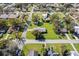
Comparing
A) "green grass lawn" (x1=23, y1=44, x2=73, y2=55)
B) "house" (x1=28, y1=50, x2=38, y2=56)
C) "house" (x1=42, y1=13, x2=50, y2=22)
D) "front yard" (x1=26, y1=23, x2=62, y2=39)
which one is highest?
"house" (x1=42, y1=13, x2=50, y2=22)

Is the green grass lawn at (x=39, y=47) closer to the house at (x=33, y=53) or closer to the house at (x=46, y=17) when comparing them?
the house at (x=33, y=53)

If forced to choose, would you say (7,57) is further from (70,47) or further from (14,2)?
(14,2)

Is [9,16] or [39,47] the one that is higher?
[9,16]

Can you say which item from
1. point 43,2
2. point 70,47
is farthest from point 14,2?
point 70,47

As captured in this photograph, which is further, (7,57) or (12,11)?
(12,11)

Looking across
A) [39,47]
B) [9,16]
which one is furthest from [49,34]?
[9,16]

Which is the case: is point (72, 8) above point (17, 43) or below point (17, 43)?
above

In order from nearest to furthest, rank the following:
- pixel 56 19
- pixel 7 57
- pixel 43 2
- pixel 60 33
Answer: pixel 7 57 < pixel 60 33 < pixel 56 19 < pixel 43 2

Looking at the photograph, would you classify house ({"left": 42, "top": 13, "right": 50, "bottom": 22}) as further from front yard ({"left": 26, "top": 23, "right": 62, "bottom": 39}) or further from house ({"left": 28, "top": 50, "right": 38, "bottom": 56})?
house ({"left": 28, "top": 50, "right": 38, "bottom": 56})

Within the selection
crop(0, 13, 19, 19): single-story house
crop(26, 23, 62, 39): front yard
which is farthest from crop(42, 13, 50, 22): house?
crop(0, 13, 19, 19): single-story house

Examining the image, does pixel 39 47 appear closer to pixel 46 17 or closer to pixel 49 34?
pixel 49 34

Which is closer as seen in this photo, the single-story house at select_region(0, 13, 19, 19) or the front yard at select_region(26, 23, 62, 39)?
the front yard at select_region(26, 23, 62, 39)
